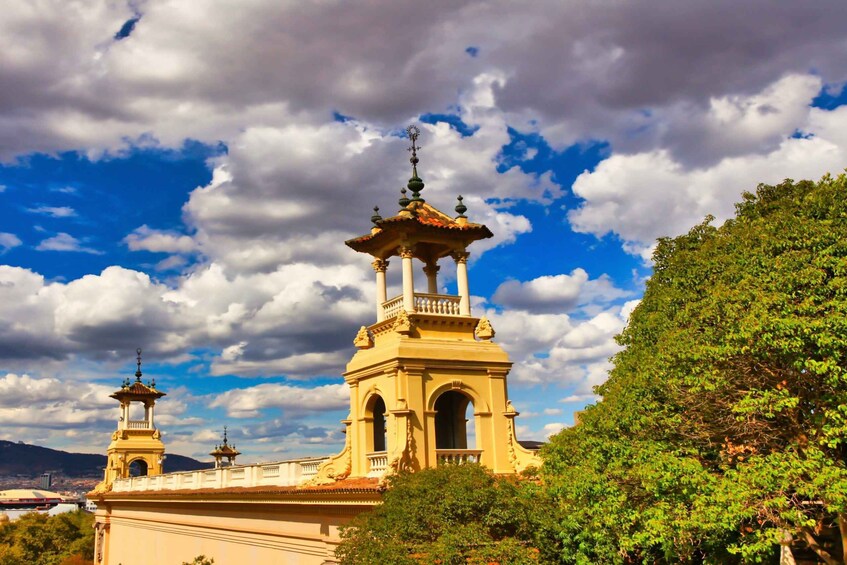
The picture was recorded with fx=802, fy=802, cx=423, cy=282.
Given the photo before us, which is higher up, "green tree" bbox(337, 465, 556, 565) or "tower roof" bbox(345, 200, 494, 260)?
"tower roof" bbox(345, 200, 494, 260)

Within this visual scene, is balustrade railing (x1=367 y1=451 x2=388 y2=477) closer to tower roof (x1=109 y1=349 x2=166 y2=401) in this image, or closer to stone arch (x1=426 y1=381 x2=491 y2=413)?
stone arch (x1=426 y1=381 x2=491 y2=413)

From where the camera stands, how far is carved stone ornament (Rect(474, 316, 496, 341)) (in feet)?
85.3

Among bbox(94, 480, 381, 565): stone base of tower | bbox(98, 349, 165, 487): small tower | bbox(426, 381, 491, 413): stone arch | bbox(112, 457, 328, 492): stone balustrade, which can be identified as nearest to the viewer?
bbox(94, 480, 381, 565): stone base of tower

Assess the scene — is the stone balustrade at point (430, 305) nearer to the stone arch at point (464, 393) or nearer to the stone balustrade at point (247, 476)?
the stone arch at point (464, 393)

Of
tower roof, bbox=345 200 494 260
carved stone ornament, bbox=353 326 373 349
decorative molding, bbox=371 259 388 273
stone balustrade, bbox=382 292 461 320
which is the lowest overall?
carved stone ornament, bbox=353 326 373 349

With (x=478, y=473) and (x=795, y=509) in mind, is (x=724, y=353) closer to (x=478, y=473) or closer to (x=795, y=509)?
(x=795, y=509)

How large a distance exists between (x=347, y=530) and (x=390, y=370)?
5.20 meters

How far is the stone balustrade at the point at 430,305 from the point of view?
2559cm

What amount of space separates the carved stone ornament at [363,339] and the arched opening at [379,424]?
1.83 m

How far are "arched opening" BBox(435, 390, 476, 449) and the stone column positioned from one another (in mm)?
2902

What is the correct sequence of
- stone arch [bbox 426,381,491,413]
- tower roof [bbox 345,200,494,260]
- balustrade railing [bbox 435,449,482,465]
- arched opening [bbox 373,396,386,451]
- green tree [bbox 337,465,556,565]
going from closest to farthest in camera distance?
green tree [bbox 337,465,556,565], balustrade railing [bbox 435,449,482,465], stone arch [bbox 426,381,491,413], tower roof [bbox 345,200,494,260], arched opening [bbox 373,396,386,451]

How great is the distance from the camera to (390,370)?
2412cm

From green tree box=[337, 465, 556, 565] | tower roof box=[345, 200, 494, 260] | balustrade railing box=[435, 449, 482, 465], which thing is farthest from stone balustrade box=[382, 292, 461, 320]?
green tree box=[337, 465, 556, 565]

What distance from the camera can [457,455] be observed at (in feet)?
80.6
